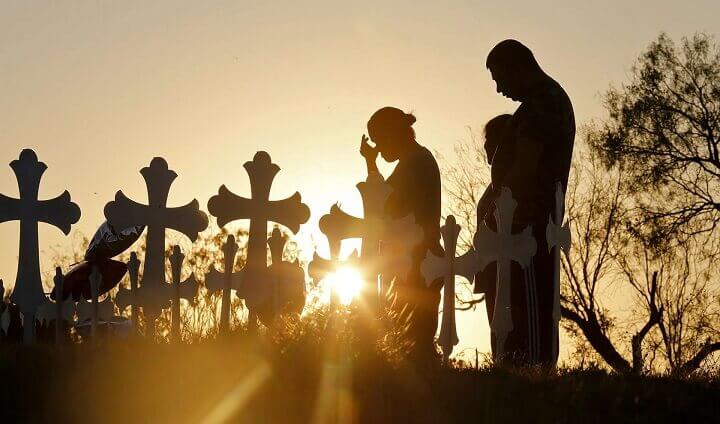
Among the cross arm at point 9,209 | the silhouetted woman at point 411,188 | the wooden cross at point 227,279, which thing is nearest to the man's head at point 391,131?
the silhouetted woman at point 411,188

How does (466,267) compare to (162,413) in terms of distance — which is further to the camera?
(466,267)

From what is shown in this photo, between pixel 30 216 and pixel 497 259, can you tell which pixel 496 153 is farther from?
pixel 30 216

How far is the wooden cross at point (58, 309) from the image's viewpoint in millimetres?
18844

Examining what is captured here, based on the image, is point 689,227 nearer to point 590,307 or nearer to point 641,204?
point 641,204

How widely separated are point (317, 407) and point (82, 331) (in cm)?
1056

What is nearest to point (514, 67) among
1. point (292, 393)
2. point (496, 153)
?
point (496, 153)

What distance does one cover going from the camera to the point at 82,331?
2116cm

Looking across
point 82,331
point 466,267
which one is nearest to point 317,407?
point 466,267

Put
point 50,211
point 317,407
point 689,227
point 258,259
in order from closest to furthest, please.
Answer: point 317,407
point 258,259
point 50,211
point 689,227

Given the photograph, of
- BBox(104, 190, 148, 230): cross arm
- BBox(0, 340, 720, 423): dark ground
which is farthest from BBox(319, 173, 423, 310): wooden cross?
BBox(0, 340, 720, 423): dark ground

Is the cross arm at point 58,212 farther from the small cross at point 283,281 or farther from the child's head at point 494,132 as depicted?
the child's head at point 494,132

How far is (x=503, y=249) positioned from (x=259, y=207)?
10.4 feet

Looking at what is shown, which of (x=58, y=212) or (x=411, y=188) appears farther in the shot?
(x=58, y=212)

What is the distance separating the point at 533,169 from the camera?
52.7 feet
